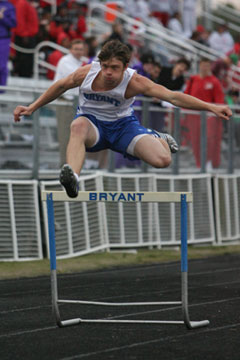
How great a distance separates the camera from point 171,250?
1459cm

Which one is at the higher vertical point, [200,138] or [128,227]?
[200,138]

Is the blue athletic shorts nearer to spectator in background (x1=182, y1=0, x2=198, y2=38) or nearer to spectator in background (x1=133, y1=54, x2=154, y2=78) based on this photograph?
spectator in background (x1=133, y1=54, x2=154, y2=78)

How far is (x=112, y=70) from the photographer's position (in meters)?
7.84

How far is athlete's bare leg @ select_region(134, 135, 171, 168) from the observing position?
26.2 feet

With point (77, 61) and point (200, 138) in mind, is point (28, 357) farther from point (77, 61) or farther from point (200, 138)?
point (200, 138)

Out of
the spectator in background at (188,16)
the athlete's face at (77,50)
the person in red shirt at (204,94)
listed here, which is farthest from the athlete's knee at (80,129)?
the spectator in background at (188,16)

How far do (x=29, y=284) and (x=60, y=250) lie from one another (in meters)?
2.59

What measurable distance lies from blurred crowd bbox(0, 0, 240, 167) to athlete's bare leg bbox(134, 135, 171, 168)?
5086 millimetres

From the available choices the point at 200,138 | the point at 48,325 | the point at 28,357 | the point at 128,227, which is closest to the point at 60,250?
the point at 128,227

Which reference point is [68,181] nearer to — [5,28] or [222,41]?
[5,28]

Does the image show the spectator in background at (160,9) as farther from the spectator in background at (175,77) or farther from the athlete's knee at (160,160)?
the athlete's knee at (160,160)

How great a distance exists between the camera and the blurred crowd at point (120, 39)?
14758mm

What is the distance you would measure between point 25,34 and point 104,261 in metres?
6.74

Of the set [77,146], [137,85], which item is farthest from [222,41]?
[77,146]
